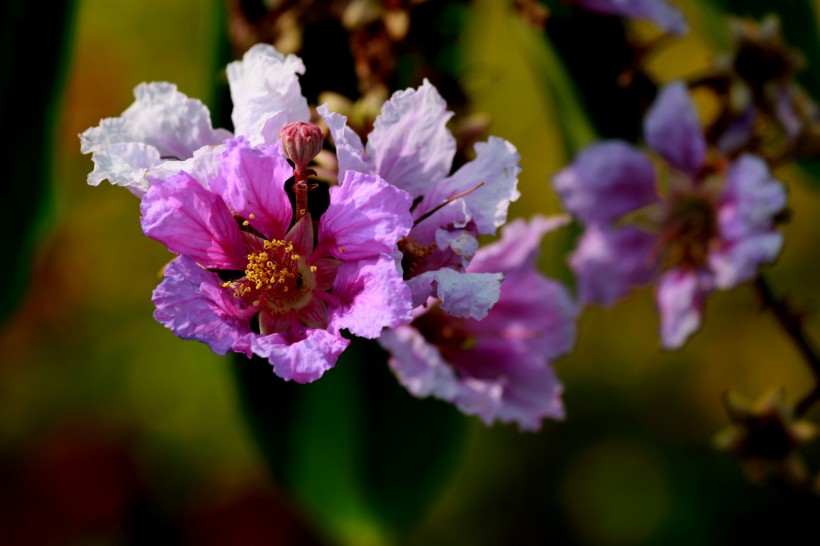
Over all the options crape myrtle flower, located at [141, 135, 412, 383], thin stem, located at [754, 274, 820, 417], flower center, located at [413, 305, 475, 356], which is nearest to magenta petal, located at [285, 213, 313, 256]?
crape myrtle flower, located at [141, 135, 412, 383]

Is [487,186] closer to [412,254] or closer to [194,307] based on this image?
[412,254]

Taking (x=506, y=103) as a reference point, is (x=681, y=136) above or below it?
above

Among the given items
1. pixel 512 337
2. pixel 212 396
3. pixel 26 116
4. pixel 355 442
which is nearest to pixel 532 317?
pixel 512 337

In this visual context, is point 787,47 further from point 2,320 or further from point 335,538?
point 2,320

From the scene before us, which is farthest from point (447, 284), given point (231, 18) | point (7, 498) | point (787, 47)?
point (7, 498)

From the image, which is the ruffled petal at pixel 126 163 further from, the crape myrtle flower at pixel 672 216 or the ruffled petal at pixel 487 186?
the crape myrtle flower at pixel 672 216
